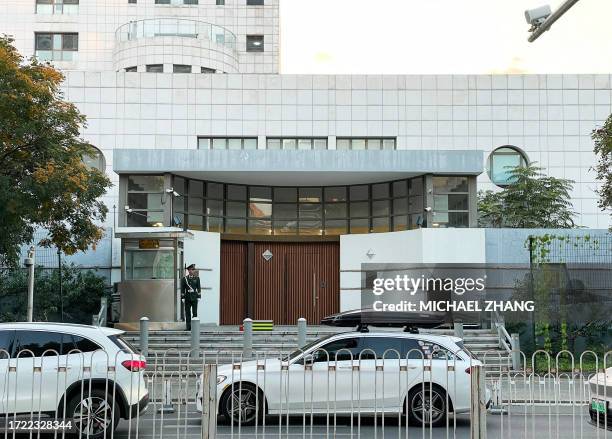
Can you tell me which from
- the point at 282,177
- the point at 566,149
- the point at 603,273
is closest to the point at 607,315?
the point at 603,273

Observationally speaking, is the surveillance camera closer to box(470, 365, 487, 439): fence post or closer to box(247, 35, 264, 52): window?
box(470, 365, 487, 439): fence post

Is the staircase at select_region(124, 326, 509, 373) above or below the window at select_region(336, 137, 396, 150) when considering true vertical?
below

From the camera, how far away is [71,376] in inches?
487

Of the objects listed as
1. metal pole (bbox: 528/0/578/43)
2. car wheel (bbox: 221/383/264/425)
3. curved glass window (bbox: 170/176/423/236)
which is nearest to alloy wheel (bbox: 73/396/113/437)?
car wheel (bbox: 221/383/264/425)

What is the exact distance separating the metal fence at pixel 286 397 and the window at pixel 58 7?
46540mm

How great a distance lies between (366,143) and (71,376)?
27.2 meters

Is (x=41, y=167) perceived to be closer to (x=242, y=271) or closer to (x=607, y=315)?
(x=242, y=271)

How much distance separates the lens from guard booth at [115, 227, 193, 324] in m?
27.1

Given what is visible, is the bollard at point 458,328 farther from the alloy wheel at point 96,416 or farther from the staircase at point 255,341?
the alloy wheel at point 96,416

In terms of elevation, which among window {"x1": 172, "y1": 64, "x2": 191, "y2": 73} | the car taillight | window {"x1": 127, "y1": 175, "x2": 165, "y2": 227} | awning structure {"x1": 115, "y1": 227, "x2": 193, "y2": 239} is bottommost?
the car taillight

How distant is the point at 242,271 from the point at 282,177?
12.3 ft

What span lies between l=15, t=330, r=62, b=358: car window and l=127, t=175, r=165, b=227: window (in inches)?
628

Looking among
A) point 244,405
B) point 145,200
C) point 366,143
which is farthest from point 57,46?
point 244,405

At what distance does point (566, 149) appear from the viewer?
38.4m
